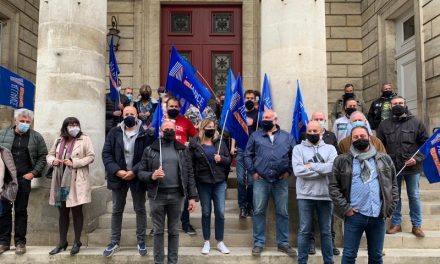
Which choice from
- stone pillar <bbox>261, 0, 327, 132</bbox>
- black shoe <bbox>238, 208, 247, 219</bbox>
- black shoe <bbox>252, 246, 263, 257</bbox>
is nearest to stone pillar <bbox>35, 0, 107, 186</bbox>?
black shoe <bbox>238, 208, 247, 219</bbox>

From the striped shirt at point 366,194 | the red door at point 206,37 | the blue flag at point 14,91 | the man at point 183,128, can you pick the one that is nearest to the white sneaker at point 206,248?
the man at point 183,128

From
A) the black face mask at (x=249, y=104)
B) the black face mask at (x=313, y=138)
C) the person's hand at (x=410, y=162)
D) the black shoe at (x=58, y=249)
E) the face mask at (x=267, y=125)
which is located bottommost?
the black shoe at (x=58, y=249)

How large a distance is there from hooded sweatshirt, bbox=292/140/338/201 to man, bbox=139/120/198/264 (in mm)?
1433

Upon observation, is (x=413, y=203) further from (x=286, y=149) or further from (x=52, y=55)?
(x=52, y=55)

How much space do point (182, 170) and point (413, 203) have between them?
362cm

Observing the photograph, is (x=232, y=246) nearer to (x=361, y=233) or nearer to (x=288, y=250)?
(x=288, y=250)

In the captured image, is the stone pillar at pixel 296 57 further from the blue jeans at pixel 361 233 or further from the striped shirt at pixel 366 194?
the blue jeans at pixel 361 233

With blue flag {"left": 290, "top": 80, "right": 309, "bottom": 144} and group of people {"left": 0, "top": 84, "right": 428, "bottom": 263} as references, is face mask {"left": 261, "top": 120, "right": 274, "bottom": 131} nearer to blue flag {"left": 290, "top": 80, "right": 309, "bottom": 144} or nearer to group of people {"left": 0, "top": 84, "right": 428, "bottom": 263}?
group of people {"left": 0, "top": 84, "right": 428, "bottom": 263}

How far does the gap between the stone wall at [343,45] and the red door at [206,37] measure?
110 inches

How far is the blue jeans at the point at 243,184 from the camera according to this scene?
6.50 meters

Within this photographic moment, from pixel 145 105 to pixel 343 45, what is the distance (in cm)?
738

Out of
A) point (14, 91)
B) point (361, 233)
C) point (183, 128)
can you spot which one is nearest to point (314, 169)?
point (361, 233)

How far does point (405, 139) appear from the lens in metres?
6.27

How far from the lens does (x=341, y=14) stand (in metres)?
12.3
